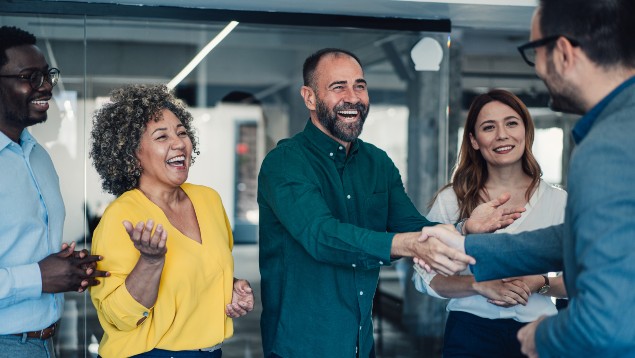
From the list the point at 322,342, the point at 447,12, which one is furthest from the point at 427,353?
the point at 322,342

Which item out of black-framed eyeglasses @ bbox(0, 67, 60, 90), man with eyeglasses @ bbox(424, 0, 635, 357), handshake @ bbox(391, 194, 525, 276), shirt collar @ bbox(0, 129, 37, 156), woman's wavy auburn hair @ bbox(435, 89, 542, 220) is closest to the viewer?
man with eyeglasses @ bbox(424, 0, 635, 357)

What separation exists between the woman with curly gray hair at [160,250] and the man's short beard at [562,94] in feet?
4.30

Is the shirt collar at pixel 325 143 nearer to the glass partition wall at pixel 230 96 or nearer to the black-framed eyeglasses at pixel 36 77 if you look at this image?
the black-framed eyeglasses at pixel 36 77

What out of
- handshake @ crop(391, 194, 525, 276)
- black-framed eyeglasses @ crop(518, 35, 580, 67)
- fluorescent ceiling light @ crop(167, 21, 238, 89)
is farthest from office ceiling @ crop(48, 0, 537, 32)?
fluorescent ceiling light @ crop(167, 21, 238, 89)

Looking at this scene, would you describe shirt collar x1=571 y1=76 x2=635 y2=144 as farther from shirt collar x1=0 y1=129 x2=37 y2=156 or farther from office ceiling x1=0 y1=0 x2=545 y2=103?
office ceiling x1=0 y1=0 x2=545 y2=103

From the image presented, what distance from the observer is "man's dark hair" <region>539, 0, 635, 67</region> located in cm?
181

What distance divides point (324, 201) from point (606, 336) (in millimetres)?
1327

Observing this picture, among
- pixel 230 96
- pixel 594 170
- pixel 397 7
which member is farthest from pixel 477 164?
pixel 230 96

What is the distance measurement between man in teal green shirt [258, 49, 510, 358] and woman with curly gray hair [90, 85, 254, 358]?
193 millimetres

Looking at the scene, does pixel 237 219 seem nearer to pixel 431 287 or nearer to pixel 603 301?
pixel 431 287

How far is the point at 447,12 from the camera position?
4227 mm

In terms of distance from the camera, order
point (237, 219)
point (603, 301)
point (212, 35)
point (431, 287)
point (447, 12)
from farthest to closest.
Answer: point (237, 219) < point (212, 35) < point (447, 12) < point (431, 287) < point (603, 301)

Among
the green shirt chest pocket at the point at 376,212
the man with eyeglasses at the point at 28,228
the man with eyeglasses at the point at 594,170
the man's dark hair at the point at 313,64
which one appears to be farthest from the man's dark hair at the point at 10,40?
the man with eyeglasses at the point at 594,170

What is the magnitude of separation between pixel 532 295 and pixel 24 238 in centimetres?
200
